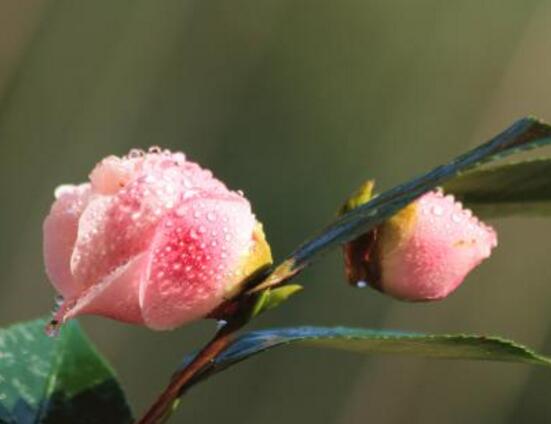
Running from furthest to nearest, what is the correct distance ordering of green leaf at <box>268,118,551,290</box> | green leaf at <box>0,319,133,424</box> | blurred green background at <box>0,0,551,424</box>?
blurred green background at <box>0,0,551,424</box>
green leaf at <box>0,319,133,424</box>
green leaf at <box>268,118,551,290</box>

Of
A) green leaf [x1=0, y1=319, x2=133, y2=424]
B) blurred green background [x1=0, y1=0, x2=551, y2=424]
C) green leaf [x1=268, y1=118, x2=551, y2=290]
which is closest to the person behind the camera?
green leaf [x1=268, y1=118, x2=551, y2=290]

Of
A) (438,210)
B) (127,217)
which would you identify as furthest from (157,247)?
(438,210)

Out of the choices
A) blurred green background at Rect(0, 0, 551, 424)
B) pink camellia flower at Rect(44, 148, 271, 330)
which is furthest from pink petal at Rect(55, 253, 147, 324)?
blurred green background at Rect(0, 0, 551, 424)

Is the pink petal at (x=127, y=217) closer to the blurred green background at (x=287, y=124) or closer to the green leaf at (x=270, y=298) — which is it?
the green leaf at (x=270, y=298)

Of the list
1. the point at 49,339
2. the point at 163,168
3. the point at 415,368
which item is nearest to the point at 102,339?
the point at 415,368

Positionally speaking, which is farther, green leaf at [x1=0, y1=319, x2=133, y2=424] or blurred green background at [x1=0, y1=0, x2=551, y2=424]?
blurred green background at [x1=0, y1=0, x2=551, y2=424]

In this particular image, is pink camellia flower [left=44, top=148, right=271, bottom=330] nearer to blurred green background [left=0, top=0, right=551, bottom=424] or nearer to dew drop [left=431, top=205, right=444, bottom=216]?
dew drop [left=431, top=205, right=444, bottom=216]

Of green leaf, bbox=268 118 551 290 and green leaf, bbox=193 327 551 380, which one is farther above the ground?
green leaf, bbox=268 118 551 290
